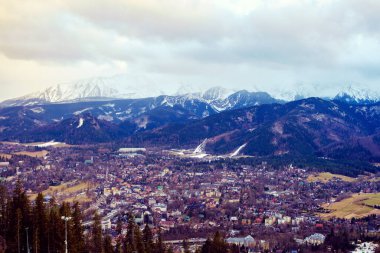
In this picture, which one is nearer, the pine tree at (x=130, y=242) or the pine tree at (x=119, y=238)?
the pine tree at (x=130, y=242)

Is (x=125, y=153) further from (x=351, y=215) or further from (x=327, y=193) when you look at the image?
(x=351, y=215)

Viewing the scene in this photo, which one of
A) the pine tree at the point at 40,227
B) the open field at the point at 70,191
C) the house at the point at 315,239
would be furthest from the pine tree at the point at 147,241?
the open field at the point at 70,191

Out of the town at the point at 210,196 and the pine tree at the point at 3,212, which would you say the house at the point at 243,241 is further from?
the pine tree at the point at 3,212

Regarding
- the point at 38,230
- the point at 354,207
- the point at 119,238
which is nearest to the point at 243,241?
the point at 119,238

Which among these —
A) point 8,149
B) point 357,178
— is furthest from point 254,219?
point 8,149

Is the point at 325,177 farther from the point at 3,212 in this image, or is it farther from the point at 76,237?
the point at 76,237

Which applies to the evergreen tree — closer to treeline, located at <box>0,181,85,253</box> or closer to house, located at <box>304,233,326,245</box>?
treeline, located at <box>0,181,85,253</box>
